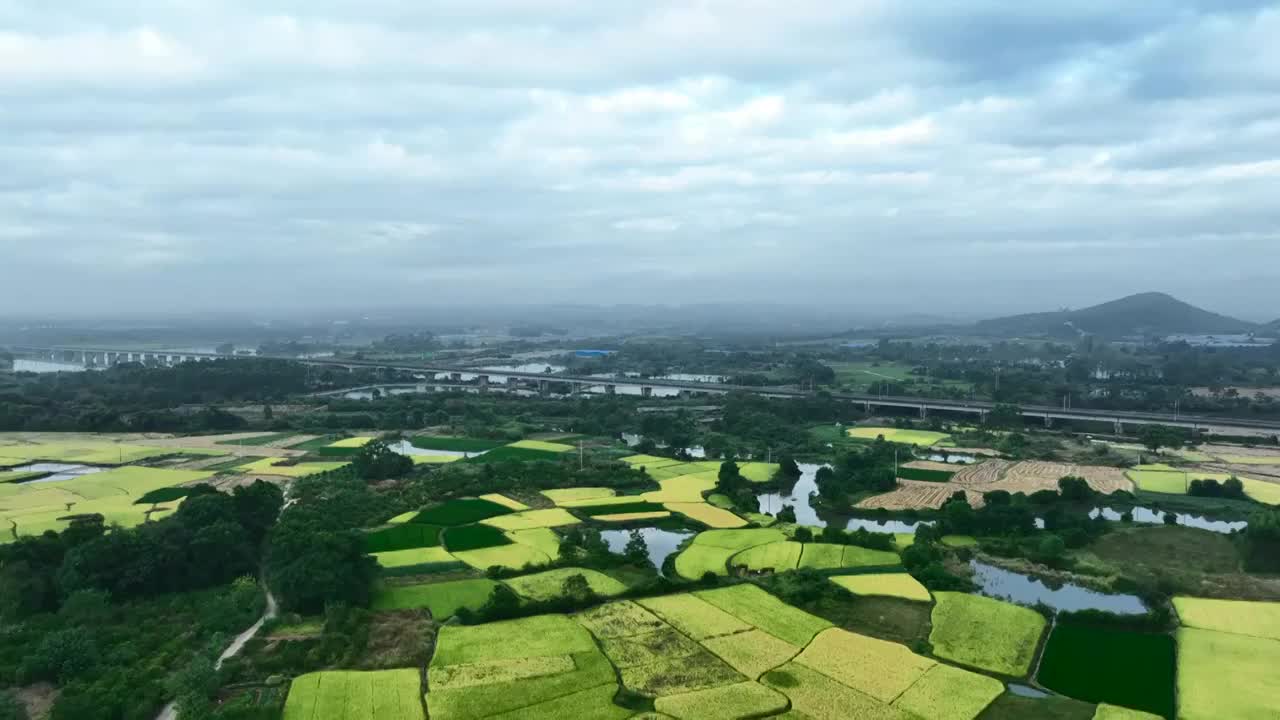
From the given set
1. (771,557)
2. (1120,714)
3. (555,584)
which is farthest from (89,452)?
(1120,714)

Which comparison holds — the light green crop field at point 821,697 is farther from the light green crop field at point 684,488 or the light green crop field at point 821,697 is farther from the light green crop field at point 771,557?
the light green crop field at point 684,488

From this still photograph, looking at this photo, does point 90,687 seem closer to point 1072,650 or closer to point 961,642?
point 961,642

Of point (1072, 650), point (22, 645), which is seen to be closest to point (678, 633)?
point (1072, 650)

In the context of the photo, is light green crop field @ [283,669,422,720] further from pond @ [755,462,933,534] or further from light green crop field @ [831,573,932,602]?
pond @ [755,462,933,534]

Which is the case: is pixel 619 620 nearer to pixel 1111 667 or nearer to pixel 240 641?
pixel 240 641

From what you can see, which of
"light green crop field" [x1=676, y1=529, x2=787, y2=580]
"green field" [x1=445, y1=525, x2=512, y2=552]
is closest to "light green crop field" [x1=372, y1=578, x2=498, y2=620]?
"green field" [x1=445, y1=525, x2=512, y2=552]
